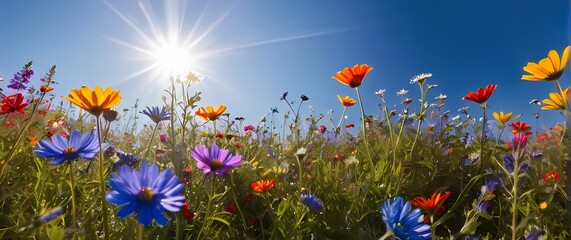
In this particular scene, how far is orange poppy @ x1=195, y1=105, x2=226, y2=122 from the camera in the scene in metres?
1.86

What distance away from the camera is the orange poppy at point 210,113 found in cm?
186

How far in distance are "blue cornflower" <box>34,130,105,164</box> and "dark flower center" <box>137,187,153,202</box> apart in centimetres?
26

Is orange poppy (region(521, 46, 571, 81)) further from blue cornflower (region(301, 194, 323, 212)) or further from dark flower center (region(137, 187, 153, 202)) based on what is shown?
dark flower center (region(137, 187, 153, 202))

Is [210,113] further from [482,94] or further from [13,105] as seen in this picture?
[482,94]

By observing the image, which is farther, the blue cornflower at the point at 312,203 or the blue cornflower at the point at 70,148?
the blue cornflower at the point at 312,203

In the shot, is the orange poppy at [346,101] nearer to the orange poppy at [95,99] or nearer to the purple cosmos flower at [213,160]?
the purple cosmos flower at [213,160]

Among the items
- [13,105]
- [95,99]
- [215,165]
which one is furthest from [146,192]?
[13,105]

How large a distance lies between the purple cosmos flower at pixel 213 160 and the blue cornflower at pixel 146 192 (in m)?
0.35

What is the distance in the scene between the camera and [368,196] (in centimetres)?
140

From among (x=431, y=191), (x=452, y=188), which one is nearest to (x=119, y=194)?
(x=431, y=191)

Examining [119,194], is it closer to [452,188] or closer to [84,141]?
[84,141]

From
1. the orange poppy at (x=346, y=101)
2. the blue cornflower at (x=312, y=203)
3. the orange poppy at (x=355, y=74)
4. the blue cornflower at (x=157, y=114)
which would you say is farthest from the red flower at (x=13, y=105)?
the orange poppy at (x=346, y=101)

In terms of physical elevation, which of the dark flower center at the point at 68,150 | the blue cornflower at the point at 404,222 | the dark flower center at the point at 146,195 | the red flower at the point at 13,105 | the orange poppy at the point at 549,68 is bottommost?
the blue cornflower at the point at 404,222

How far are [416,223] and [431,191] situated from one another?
1238 mm
